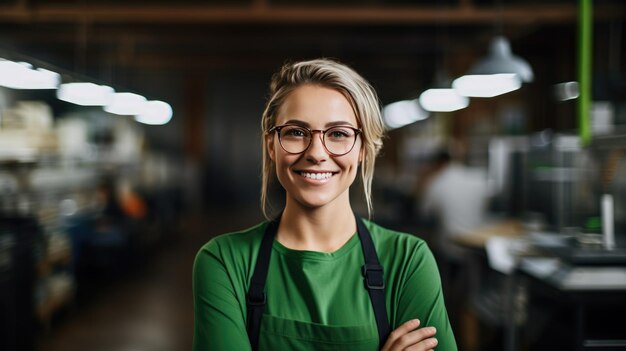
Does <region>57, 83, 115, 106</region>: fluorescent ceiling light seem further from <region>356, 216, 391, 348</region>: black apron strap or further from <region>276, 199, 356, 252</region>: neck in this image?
<region>356, 216, 391, 348</region>: black apron strap

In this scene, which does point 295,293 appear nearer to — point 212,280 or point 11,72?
point 212,280

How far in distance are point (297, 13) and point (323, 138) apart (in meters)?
6.64

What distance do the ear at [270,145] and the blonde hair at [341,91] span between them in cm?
1

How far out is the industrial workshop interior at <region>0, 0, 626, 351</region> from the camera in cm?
297

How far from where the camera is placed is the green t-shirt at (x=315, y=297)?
1.38 meters

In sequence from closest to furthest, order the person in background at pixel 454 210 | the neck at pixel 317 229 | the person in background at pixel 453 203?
the neck at pixel 317 229
the person in background at pixel 454 210
the person in background at pixel 453 203

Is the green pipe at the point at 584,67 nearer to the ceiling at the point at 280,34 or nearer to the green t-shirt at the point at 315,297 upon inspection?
the ceiling at the point at 280,34

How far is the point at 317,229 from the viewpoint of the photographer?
57.5 inches

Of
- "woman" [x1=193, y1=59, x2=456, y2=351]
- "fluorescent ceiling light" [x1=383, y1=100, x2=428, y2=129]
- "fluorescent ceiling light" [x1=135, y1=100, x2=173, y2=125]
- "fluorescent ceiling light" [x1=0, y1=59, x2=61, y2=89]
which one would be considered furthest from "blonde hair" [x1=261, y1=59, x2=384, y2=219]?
"fluorescent ceiling light" [x1=383, y1=100, x2=428, y2=129]

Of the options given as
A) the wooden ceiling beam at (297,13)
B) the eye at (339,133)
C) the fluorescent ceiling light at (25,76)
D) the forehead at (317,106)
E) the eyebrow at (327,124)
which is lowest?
the eye at (339,133)

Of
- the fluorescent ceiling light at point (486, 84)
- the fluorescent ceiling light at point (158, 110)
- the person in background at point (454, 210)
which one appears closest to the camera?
the fluorescent ceiling light at point (158, 110)

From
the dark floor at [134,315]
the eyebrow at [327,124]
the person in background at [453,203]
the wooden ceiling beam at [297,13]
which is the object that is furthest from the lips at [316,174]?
the wooden ceiling beam at [297,13]

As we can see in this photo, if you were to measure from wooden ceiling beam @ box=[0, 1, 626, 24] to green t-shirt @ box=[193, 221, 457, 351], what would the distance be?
633 centimetres

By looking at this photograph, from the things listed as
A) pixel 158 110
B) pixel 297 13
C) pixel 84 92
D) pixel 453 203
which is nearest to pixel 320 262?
pixel 84 92
